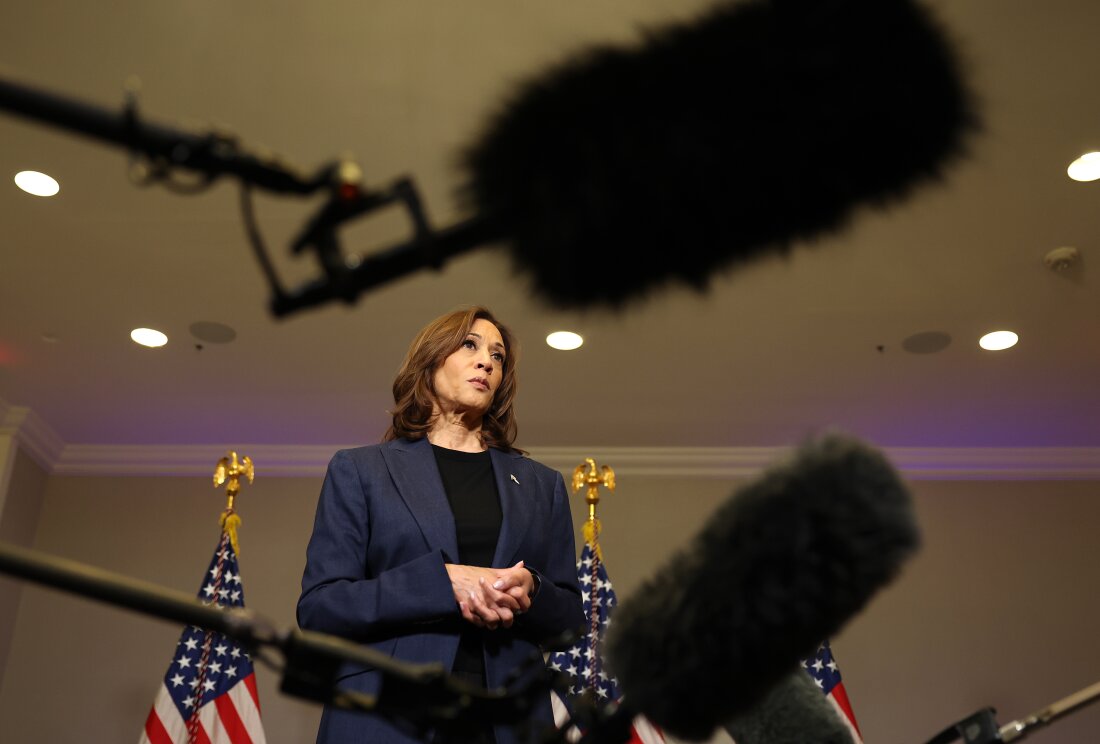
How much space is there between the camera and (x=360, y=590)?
1882mm

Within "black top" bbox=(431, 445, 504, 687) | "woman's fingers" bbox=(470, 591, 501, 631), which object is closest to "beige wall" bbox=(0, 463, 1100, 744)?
"black top" bbox=(431, 445, 504, 687)

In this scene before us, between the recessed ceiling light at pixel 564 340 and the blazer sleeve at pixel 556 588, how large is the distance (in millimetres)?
3085

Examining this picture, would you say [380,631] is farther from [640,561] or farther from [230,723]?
[640,561]

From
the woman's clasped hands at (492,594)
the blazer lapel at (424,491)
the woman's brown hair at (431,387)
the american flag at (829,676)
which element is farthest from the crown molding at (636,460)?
the woman's clasped hands at (492,594)

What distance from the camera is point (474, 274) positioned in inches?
193

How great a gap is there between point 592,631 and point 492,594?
3.45m

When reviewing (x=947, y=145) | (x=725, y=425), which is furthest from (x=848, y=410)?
(x=947, y=145)

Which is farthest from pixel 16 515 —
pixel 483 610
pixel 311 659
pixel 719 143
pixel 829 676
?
pixel 719 143

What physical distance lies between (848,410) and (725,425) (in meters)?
0.72

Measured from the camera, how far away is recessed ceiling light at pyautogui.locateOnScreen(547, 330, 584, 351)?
17.8 ft

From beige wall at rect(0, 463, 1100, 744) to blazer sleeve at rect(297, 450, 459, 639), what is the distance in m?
4.04

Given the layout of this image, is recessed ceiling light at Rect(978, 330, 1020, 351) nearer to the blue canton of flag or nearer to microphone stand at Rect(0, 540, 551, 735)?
the blue canton of flag

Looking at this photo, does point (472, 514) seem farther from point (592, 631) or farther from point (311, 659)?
point (592, 631)

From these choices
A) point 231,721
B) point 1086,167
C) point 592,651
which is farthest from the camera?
point 592,651
